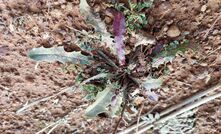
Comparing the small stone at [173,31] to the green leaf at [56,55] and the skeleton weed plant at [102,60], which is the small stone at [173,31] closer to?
the skeleton weed plant at [102,60]

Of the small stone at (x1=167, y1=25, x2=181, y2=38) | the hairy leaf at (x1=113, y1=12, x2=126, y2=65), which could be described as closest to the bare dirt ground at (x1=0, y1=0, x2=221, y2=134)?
the small stone at (x1=167, y1=25, x2=181, y2=38)

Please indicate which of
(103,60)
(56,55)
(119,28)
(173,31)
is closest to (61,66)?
(56,55)

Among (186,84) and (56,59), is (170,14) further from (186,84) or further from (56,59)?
(56,59)

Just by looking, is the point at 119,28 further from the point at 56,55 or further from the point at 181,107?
the point at 181,107

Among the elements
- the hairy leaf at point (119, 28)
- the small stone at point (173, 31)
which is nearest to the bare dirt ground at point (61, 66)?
the small stone at point (173, 31)

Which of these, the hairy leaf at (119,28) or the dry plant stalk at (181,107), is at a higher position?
the hairy leaf at (119,28)

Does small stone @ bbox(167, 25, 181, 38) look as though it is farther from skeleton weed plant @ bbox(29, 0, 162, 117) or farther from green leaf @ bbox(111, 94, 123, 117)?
green leaf @ bbox(111, 94, 123, 117)
